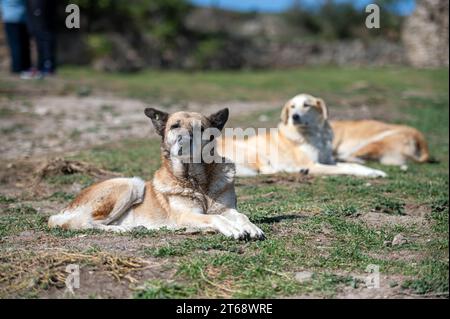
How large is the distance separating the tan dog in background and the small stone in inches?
201

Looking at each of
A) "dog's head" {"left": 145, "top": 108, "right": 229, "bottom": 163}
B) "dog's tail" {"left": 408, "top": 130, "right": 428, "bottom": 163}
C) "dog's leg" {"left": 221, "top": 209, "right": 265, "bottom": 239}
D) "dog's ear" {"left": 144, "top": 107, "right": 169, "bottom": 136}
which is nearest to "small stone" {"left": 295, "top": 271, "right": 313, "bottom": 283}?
"dog's leg" {"left": 221, "top": 209, "right": 265, "bottom": 239}

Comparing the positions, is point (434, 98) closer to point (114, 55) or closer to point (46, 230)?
point (114, 55)

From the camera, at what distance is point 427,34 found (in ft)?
92.8

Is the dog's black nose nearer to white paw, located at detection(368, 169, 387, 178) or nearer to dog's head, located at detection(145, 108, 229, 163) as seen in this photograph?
white paw, located at detection(368, 169, 387, 178)

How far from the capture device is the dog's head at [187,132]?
6344mm

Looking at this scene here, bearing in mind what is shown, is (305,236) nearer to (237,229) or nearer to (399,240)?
(237,229)

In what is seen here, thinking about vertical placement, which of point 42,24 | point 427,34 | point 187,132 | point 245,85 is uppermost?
point 42,24

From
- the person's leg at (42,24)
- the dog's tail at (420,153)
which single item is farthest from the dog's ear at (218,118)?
the person's leg at (42,24)

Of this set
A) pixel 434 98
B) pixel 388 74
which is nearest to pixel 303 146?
pixel 434 98

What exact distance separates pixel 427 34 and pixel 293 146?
1933 centimetres

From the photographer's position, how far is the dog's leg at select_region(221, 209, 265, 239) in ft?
19.8

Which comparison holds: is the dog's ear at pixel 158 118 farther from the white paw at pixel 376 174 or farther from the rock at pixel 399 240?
the white paw at pixel 376 174

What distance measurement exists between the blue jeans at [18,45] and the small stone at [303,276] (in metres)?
14.9

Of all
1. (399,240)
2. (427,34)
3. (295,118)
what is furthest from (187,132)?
(427,34)
